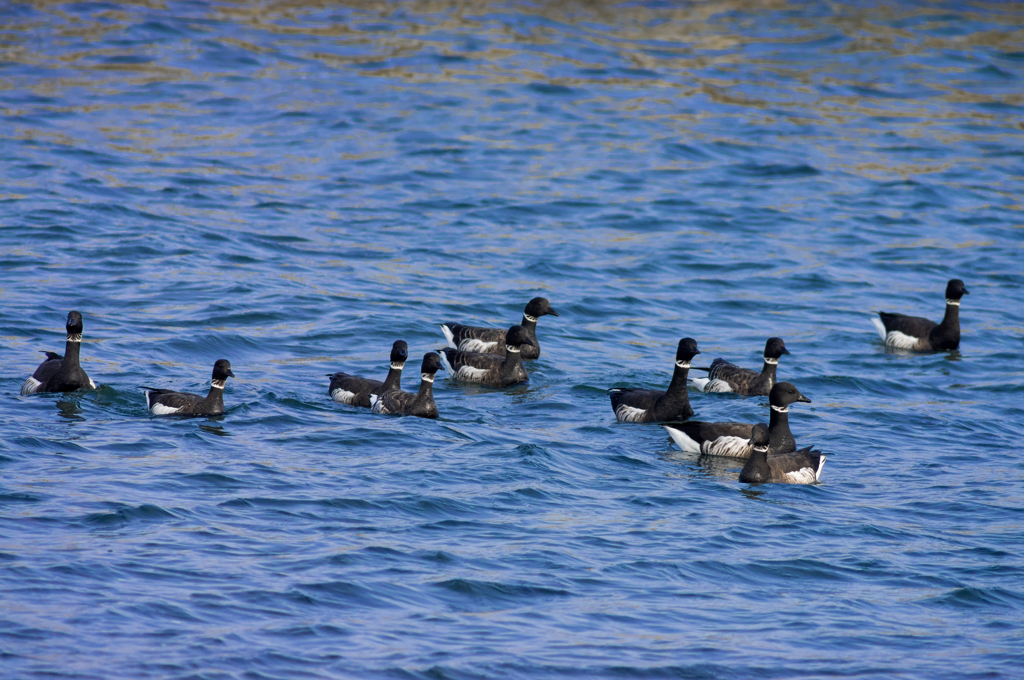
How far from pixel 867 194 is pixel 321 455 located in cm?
1947

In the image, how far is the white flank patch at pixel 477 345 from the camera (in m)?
18.8

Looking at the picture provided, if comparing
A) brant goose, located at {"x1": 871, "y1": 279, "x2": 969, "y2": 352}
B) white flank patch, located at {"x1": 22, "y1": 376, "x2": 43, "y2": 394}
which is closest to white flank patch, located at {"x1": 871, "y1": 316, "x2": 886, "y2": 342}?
brant goose, located at {"x1": 871, "y1": 279, "x2": 969, "y2": 352}

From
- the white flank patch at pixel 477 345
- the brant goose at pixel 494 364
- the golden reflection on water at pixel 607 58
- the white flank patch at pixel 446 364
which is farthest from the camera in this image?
the golden reflection on water at pixel 607 58

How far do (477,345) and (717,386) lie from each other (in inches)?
151

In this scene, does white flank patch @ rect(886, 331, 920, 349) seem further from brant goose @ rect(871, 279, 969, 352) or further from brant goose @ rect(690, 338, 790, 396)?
brant goose @ rect(690, 338, 790, 396)

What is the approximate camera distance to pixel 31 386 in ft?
48.2

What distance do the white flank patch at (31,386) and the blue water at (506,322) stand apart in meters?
0.34

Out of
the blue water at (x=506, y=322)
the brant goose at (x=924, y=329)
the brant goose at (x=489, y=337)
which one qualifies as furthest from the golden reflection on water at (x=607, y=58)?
the brant goose at (x=489, y=337)

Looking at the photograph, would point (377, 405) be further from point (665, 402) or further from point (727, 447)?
point (727, 447)

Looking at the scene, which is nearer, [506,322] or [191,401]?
[191,401]

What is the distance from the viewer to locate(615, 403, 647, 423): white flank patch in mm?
15734

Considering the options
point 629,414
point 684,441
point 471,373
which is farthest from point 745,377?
point 471,373

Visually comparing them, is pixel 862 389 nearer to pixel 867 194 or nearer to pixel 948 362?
pixel 948 362

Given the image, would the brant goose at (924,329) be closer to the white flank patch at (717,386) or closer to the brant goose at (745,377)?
the brant goose at (745,377)
